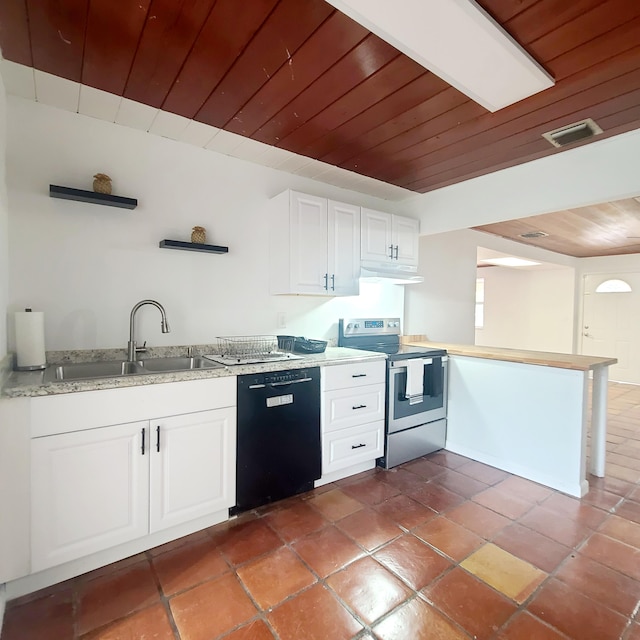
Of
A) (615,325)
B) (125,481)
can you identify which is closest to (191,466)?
(125,481)

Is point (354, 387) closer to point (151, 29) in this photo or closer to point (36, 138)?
point (151, 29)

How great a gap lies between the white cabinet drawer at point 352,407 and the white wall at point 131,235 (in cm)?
76

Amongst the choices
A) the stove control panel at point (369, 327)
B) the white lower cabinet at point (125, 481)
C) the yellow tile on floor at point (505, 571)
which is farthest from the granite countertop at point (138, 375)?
the yellow tile on floor at point (505, 571)

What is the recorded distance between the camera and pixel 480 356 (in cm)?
296

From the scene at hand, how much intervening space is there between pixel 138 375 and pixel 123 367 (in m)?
0.46

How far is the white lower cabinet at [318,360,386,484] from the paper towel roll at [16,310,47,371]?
158 centimetres

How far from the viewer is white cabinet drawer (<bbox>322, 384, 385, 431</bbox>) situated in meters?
2.46

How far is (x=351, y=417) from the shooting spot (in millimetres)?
2576

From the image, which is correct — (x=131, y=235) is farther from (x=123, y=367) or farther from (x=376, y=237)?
(x=376, y=237)

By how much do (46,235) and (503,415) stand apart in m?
3.33

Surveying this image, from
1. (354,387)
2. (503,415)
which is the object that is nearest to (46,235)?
(354,387)

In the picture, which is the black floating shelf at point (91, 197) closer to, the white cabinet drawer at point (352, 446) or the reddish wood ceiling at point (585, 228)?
the white cabinet drawer at point (352, 446)

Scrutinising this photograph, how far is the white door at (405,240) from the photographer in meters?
3.27

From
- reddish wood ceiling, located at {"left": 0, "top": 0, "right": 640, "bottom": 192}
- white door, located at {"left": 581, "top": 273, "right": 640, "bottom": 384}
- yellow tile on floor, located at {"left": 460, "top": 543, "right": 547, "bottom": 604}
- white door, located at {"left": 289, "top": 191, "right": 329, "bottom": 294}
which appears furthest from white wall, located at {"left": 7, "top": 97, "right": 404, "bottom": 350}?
white door, located at {"left": 581, "top": 273, "right": 640, "bottom": 384}
